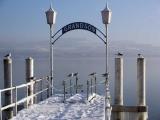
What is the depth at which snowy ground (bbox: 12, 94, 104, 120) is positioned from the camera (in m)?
13.8

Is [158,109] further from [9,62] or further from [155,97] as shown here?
[9,62]

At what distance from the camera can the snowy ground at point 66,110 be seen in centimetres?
1383

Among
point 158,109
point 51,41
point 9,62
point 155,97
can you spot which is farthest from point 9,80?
point 155,97

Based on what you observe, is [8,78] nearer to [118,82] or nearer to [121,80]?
[118,82]

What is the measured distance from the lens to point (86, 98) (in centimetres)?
1823

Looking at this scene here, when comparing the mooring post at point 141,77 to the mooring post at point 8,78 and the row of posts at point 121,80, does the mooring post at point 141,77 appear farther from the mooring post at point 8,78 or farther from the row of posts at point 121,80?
the mooring post at point 8,78

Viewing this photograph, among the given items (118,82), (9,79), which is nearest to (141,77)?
(118,82)

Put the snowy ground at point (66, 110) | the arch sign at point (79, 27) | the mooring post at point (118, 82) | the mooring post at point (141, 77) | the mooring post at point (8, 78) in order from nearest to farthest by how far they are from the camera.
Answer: the snowy ground at point (66, 110)
the mooring post at point (8, 78)
the mooring post at point (118, 82)
the mooring post at point (141, 77)
the arch sign at point (79, 27)

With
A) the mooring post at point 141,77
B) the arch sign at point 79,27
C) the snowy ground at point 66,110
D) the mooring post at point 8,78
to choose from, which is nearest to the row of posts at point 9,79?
the mooring post at point 8,78

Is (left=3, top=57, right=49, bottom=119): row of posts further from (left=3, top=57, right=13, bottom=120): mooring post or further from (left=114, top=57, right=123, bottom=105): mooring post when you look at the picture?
(left=114, top=57, right=123, bottom=105): mooring post

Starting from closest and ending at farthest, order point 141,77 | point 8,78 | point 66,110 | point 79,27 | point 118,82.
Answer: point 66,110 → point 8,78 → point 118,82 → point 141,77 → point 79,27

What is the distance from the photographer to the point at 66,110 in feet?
50.3

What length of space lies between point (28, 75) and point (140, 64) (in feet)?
15.0

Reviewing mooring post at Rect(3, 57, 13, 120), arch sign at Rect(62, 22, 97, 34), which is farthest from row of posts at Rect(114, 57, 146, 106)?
mooring post at Rect(3, 57, 13, 120)
